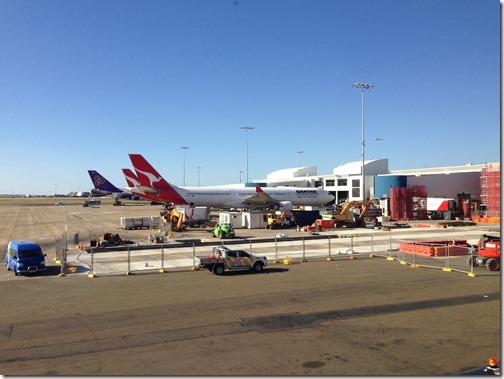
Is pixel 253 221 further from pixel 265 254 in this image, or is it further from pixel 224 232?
pixel 265 254

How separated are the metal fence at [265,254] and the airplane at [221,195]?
31411 millimetres

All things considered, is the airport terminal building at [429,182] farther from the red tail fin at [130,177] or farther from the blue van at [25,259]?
the blue van at [25,259]

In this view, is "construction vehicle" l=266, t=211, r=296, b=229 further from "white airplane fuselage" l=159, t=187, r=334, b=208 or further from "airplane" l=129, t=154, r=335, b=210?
"white airplane fuselage" l=159, t=187, r=334, b=208

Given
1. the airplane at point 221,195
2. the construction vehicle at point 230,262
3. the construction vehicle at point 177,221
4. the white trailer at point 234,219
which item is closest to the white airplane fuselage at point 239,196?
the airplane at point 221,195

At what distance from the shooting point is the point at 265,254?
33.9 metres

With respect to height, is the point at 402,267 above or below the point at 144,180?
below

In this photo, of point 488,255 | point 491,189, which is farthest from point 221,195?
point 488,255

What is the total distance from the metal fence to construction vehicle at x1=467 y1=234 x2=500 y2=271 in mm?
493

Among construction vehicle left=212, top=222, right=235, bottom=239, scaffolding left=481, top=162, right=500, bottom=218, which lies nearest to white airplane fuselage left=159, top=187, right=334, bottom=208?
construction vehicle left=212, top=222, right=235, bottom=239

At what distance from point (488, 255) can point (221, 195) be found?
51110mm

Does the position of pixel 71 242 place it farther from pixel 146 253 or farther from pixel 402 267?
pixel 402 267

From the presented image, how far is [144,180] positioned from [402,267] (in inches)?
1879

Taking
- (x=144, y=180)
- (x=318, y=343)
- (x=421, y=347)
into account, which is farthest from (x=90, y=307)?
(x=144, y=180)

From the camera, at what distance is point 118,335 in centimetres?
1404
